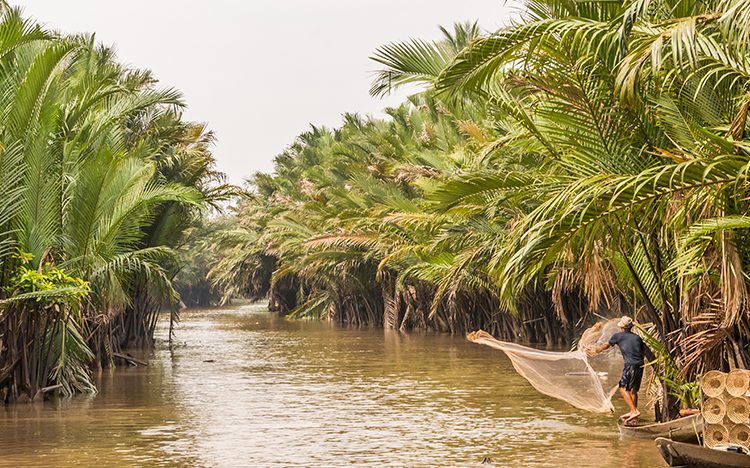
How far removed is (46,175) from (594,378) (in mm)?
8598

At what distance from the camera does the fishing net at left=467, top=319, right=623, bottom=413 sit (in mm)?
10219

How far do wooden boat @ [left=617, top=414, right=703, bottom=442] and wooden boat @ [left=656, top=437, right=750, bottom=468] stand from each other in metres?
0.45

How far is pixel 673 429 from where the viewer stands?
8625 mm

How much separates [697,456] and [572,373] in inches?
108

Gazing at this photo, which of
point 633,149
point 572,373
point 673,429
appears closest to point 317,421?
point 572,373

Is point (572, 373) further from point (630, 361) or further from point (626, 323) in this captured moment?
point (626, 323)

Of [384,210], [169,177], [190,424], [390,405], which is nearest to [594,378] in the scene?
[390,405]

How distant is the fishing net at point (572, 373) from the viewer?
1022 centimetres

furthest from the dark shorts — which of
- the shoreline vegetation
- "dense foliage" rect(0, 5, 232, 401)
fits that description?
"dense foliage" rect(0, 5, 232, 401)

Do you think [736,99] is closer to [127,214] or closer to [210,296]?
[127,214]

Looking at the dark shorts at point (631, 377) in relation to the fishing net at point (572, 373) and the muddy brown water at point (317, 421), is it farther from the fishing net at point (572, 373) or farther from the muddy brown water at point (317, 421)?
the muddy brown water at point (317, 421)

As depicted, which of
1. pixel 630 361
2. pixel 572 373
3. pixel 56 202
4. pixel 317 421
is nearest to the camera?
pixel 630 361

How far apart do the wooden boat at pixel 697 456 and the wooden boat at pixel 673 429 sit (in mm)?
449

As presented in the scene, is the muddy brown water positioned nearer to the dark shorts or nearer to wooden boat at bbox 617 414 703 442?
wooden boat at bbox 617 414 703 442
